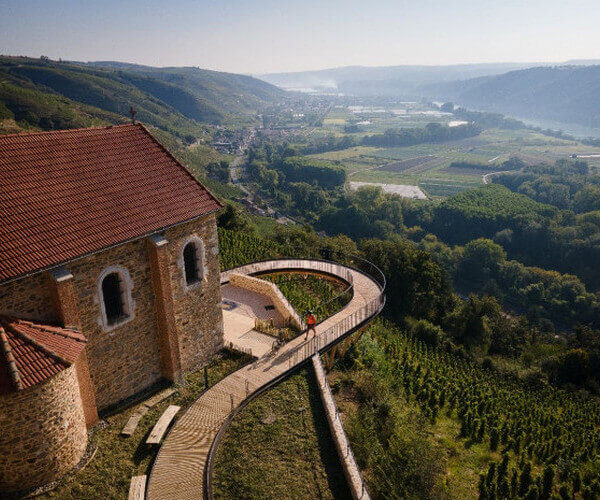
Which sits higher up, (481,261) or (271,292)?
(271,292)

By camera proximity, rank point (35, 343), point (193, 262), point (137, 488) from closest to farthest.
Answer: point (35, 343)
point (137, 488)
point (193, 262)

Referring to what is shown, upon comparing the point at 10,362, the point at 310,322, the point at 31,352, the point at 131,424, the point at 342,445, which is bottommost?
the point at 342,445

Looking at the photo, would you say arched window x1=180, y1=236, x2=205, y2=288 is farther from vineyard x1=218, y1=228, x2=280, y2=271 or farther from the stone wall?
vineyard x1=218, y1=228, x2=280, y2=271

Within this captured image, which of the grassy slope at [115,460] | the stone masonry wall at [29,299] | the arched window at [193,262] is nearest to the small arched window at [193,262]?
the arched window at [193,262]

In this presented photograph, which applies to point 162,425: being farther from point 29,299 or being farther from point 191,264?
point 191,264

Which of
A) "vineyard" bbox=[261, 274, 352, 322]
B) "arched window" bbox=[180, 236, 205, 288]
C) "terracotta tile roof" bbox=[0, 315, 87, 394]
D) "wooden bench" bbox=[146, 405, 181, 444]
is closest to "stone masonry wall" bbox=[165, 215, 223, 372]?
"arched window" bbox=[180, 236, 205, 288]

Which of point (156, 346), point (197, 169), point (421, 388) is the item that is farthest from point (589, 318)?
point (197, 169)

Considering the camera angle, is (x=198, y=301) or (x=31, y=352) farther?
(x=198, y=301)

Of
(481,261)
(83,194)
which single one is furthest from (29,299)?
(481,261)

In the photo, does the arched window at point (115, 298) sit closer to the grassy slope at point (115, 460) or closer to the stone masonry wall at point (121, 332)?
the stone masonry wall at point (121, 332)
